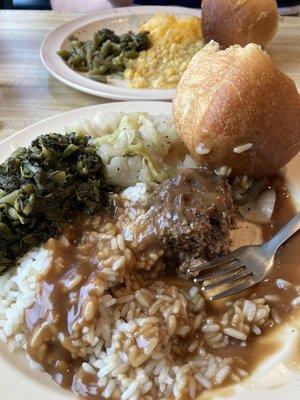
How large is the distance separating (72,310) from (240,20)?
2.92m

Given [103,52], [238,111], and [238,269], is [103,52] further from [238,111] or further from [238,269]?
[238,269]

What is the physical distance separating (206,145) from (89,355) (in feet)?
3.91

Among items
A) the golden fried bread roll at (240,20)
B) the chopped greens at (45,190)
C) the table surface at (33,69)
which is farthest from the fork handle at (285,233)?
the golden fried bread roll at (240,20)

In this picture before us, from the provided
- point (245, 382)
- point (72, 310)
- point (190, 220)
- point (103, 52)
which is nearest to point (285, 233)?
point (190, 220)

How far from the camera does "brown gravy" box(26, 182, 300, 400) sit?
1.89 m

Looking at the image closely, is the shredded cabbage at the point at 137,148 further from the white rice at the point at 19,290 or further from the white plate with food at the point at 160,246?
the white rice at the point at 19,290

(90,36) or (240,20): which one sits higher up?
(240,20)

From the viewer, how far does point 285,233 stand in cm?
237

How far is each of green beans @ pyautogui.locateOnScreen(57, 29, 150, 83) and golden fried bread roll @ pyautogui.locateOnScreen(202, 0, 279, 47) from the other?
643 millimetres

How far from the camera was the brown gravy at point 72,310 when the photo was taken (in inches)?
74.4

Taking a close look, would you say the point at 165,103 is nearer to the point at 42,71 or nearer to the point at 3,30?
the point at 42,71

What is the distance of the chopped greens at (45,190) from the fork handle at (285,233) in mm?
912

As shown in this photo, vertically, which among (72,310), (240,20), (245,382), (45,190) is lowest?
(245,382)

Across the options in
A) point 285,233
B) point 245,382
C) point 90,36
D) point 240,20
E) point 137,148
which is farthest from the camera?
point 90,36
